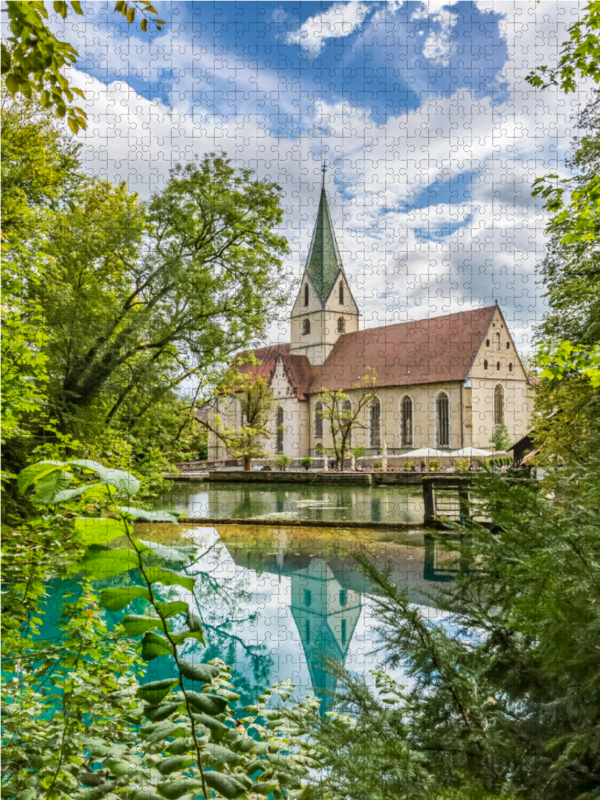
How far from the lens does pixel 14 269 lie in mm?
3113

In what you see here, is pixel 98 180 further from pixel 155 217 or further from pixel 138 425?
pixel 138 425

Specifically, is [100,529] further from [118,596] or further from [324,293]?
[324,293]

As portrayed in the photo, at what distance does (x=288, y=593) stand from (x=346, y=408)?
17.1 meters

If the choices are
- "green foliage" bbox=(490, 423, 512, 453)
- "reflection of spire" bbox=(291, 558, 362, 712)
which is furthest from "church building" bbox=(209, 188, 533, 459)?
"reflection of spire" bbox=(291, 558, 362, 712)

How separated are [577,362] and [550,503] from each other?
4.33 feet

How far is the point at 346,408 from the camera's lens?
23.1m

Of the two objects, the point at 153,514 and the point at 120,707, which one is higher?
the point at 153,514

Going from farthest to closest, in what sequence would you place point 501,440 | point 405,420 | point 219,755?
point 405,420, point 501,440, point 219,755

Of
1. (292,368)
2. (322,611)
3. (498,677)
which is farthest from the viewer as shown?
(292,368)

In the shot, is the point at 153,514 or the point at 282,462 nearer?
the point at 153,514

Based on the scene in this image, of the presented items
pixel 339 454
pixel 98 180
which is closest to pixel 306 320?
pixel 339 454

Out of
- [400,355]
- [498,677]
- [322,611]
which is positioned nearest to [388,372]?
[400,355]

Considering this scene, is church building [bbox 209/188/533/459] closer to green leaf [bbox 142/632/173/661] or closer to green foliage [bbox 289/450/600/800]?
green foliage [bbox 289/450/600/800]

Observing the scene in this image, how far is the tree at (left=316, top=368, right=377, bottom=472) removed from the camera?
2103 centimetres
